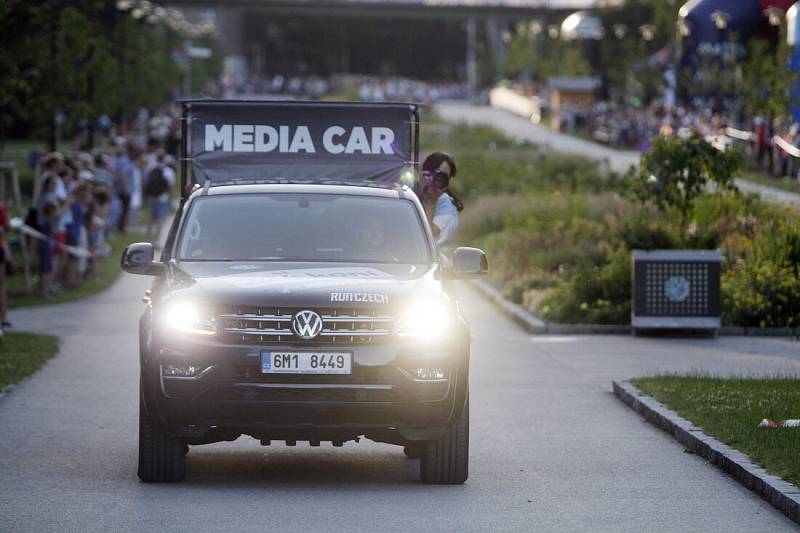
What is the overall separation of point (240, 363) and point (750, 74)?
4501 cm

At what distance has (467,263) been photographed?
11.0 m

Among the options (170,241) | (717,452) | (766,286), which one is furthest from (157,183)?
(717,452)

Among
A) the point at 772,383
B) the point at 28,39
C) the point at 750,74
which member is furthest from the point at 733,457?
the point at 750,74

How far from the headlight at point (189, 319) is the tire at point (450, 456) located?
1511mm

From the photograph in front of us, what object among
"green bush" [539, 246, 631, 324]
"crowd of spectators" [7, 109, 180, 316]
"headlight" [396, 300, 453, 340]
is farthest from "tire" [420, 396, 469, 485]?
"green bush" [539, 246, 631, 324]

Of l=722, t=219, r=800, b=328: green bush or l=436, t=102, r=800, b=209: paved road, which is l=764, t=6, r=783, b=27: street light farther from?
l=722, t=219, r=800, b=328: green bush

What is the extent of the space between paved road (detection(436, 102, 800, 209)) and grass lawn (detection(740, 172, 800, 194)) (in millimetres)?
Result: 382

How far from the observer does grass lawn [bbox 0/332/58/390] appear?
16.3 meters

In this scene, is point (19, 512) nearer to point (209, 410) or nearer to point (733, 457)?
point (209, 410)

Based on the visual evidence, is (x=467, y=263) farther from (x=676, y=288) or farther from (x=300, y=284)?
(x=676, y=288)

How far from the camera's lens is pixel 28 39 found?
36.3 m

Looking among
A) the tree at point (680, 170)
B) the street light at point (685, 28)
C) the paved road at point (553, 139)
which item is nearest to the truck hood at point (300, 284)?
the tree at point (680, 170)

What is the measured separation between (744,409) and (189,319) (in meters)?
4.74

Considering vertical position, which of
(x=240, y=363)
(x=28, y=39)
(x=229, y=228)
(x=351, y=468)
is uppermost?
(x=28, y=39)
